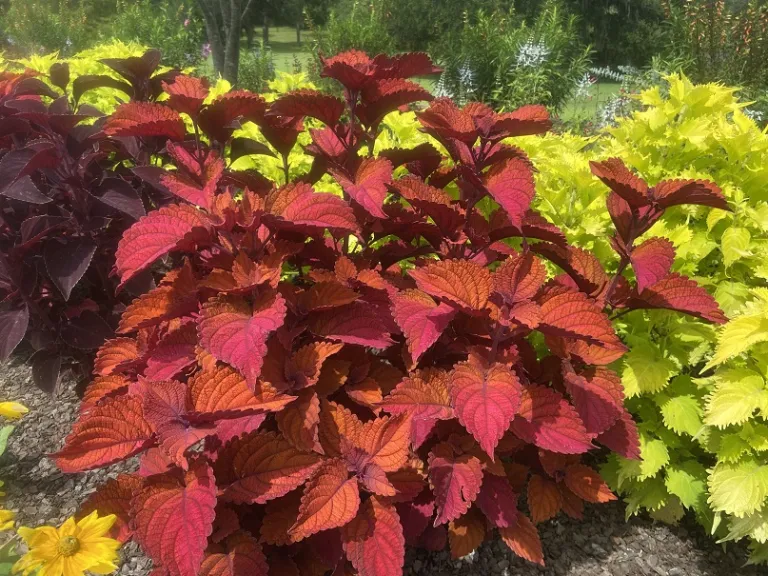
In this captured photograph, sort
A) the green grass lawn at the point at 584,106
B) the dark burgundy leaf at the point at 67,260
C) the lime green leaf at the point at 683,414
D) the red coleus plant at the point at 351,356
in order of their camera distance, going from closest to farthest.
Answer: the red coleus plant at the point at 351,356
the lime green leaf at the point at 683,414
the dark burgundy leaf at the point at 67,260
the green grass lawn at the point at 584,106

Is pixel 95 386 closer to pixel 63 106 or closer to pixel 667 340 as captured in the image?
pixel 63 106

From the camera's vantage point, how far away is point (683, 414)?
152 cm

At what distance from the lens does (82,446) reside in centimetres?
104

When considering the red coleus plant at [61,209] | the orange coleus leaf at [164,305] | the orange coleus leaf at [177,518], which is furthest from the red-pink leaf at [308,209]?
the red coleus plant at [61,209]

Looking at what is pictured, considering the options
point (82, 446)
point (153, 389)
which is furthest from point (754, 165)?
point (82, 446)

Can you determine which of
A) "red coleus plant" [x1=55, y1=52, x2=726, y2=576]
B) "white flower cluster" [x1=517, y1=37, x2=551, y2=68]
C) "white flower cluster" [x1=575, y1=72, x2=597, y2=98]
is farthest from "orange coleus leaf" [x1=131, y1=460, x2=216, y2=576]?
"white flower cluster" [x1=575, y1=72, x2=597, y2=98]

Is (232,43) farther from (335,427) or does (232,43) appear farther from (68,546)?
(68,546)

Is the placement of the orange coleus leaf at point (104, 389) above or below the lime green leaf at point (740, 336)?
below

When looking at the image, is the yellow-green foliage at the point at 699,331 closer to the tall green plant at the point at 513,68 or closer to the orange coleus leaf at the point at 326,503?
the orange coleus leaf at the point at 326,503

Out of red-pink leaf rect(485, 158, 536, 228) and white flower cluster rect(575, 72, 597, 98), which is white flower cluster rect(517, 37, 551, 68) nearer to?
white flower cluster rect(575, 72, 597, 98)

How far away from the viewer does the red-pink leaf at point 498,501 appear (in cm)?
131

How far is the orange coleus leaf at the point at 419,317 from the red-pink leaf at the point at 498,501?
1.38 ft

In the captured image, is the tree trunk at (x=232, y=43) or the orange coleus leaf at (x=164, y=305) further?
the tree trunk at (x=232, y=43)

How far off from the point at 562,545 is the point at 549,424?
607 mm
